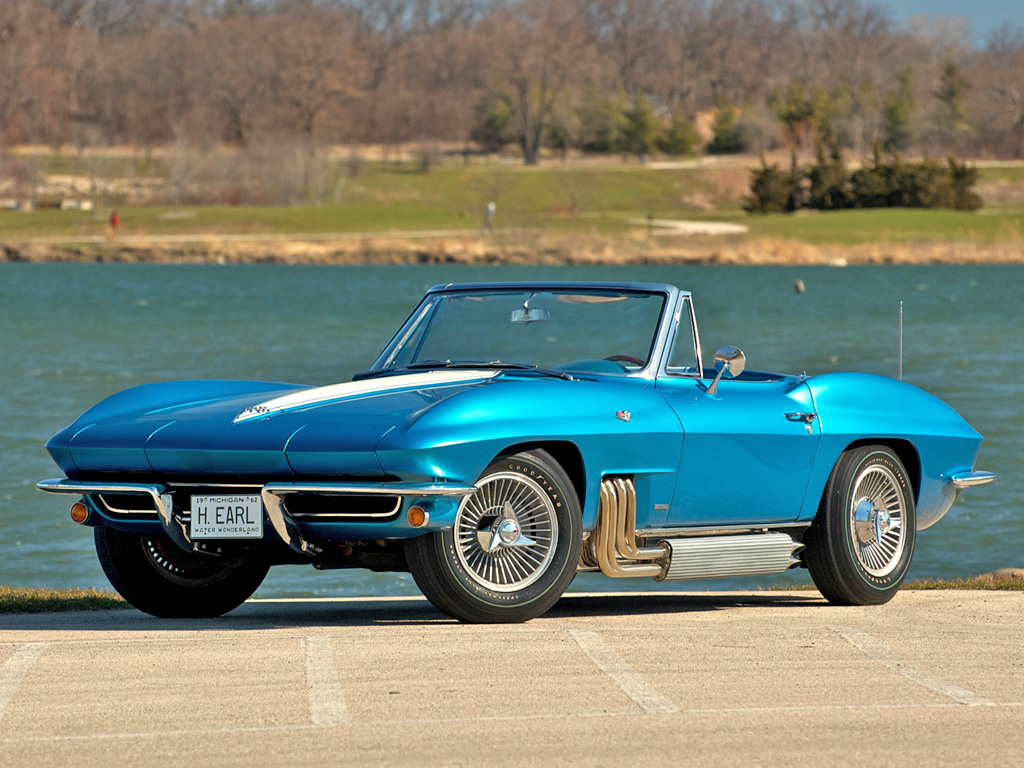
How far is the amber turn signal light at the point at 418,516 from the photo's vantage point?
679cm

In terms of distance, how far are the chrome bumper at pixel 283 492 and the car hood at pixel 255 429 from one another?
67mm

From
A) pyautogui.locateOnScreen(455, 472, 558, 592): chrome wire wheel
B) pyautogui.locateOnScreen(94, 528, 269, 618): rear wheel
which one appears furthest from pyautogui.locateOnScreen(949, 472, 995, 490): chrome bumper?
pyautogui.locateOnScreen(94, 528, 269, 618): rear wheel

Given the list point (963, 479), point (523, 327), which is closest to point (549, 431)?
point (523, 327)

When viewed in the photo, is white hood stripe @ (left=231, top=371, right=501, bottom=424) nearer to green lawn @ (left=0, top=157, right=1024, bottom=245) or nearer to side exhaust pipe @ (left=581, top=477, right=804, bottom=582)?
side exhaust pipe @ (left=581, top=477, right=804, bottom=582)

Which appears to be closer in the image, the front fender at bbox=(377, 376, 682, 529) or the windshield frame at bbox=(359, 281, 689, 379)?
the front fender at bbox=(377, 376, 682, 529)

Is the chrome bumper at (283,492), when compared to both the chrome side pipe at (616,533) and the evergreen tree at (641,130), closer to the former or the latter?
the chrome side pipe at (616,533)

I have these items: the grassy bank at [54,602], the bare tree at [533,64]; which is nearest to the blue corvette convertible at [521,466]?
the grassy bank at [54,602]

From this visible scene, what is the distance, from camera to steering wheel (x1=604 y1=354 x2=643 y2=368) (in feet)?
26.8

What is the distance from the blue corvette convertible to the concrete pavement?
0.33m

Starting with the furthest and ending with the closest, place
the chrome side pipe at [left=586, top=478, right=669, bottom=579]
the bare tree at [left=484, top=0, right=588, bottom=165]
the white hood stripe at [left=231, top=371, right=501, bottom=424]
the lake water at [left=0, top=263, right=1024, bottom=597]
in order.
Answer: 1. the bare tree at [left=484, top=0, right=588, bottom=165]
2. the lake water at [left=0, top=263, right=1024, bottom=597]
3. the chrome side pipe at [left=586, top=478, right=669, bottom=579]
4. the white hood stripe at [left=231, top=371, right=501, bottom=424]

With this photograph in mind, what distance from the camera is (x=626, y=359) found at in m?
8.24

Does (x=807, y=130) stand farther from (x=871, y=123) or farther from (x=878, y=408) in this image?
(x=878, y=408)

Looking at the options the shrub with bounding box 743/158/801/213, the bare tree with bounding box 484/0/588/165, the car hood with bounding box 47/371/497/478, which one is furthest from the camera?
the bare tree with bounding box 484/0/588/165

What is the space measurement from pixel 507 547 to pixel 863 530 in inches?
90.5
